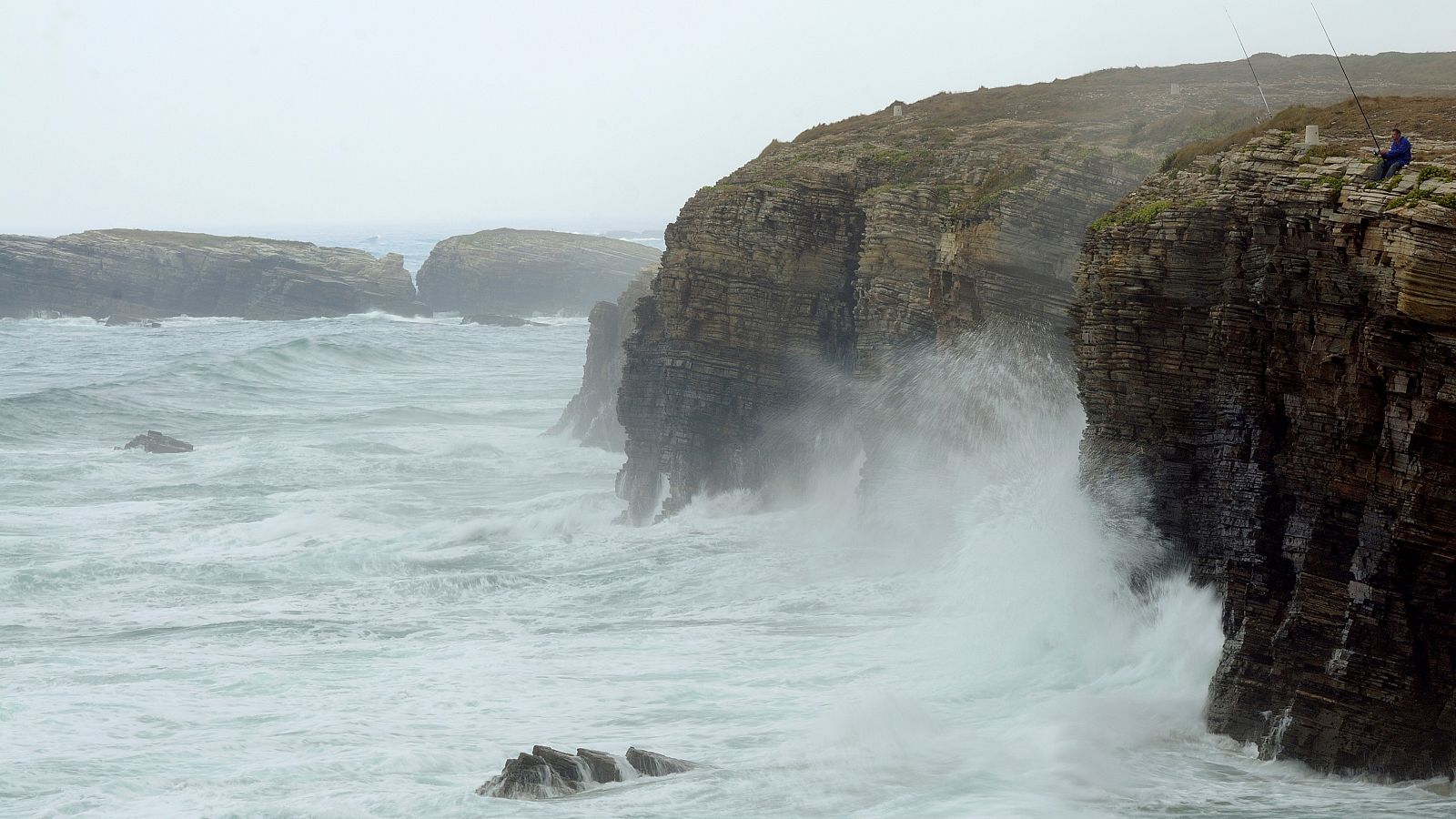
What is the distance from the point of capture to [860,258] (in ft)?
105

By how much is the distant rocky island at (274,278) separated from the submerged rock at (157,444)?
5603cm

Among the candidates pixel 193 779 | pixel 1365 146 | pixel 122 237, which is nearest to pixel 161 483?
pixel 193 779

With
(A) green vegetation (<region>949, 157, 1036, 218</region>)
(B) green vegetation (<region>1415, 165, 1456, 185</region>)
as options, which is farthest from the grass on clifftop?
(A) green vegetation (<region>949, 157, 1036, 218</region>)

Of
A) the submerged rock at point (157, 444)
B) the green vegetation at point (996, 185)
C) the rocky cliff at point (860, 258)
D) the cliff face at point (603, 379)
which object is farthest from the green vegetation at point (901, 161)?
the submerged rock at point (157, 444)

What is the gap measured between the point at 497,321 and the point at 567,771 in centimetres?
8576

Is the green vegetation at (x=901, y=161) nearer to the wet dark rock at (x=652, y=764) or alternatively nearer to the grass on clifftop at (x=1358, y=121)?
the grass on clifftop at (x=1358, y=121)

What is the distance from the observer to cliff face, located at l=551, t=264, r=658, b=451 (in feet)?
161

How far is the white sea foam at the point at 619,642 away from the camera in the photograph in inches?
640

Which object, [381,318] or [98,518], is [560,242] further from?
[98,518]

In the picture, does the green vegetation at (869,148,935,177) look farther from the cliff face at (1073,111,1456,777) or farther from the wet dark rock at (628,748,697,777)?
the wet dark rock at (628,748,697,777)

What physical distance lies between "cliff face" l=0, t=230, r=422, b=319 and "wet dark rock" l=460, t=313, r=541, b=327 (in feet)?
31.2

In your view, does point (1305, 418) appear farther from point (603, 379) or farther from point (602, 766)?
point (603, 379)

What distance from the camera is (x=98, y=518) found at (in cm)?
3594

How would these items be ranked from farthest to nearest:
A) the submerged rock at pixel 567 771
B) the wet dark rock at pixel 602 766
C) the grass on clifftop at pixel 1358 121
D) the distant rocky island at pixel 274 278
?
the distant rocky island at pixel 274 278 → the grass on clifftop at pixel 1358 121 → the wet dark rock at pixel 602 766 → the submerged rock at pixel 567 771
